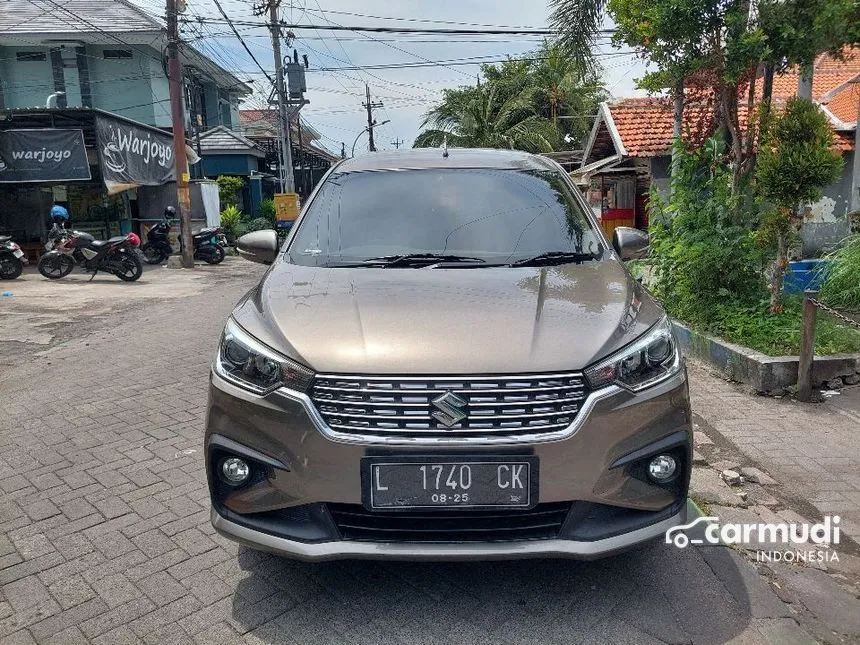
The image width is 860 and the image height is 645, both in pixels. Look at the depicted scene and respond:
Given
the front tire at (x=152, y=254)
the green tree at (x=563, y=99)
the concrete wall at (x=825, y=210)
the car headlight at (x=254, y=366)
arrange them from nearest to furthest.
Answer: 1. the car headlight at (x=254, y=366)
2. the concrete wall at (x=825, y=210)
3. the front tire at (x=152, y=254)
4. the green tree at (x=563, y=99)

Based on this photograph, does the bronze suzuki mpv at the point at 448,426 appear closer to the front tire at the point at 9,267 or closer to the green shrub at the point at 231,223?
the front tire at the point at 9,267

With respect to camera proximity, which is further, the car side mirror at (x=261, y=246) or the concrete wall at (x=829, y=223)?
the concrete wall at (x=829, y=223)

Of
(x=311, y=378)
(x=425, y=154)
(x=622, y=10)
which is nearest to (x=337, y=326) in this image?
(x=311, y=378)

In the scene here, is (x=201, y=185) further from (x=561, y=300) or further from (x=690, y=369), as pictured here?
(x=561, y=300)

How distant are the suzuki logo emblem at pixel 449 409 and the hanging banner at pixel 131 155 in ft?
52.5

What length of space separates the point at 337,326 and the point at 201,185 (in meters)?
19.8

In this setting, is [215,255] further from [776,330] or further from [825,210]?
[776,330]

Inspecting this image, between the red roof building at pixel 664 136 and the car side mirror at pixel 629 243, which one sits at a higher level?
the red roof building at pixel 664 136

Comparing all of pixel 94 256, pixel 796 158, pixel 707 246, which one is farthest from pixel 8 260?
pixel 796 158

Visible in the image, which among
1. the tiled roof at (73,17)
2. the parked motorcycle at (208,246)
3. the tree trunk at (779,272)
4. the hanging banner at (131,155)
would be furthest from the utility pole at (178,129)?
the tree trunk at (779,272)

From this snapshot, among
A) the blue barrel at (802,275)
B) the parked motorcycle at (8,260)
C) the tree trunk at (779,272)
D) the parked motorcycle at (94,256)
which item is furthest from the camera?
the parked motorcycle at (94,256)

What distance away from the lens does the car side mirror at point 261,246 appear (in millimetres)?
3758

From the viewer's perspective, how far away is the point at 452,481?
7.32ft

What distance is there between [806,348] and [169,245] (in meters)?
16.0
